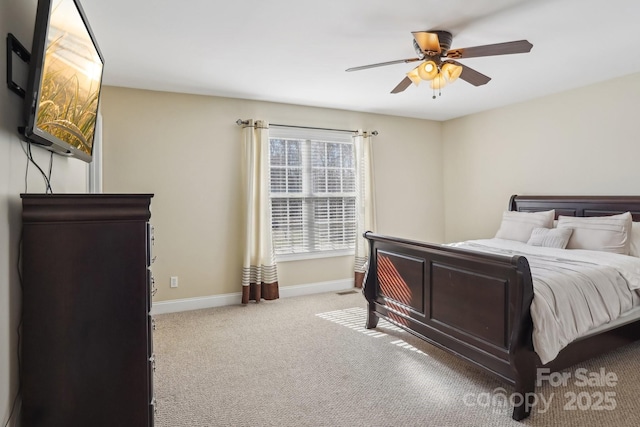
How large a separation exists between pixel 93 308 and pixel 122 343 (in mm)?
186

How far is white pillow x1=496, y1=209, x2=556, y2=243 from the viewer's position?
405 centimetres

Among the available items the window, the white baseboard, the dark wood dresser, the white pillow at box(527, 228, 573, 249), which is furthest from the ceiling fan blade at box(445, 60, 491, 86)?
the white baseboard

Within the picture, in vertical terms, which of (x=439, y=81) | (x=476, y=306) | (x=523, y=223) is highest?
(x=439, y=81)

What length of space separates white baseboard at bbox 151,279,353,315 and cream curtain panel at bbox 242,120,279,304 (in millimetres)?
218

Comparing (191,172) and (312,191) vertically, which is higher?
(191,172)

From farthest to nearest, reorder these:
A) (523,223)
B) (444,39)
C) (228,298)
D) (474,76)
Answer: (228,298) → (523,223) → (474,76) → (444,39)

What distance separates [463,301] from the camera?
2574 millimetres

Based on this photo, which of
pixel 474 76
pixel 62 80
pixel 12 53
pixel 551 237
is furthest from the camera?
pixel 551 237

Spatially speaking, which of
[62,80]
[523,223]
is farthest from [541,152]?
[62,80]

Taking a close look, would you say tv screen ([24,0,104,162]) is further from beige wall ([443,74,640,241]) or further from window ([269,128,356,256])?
beige wall ([443,74,640,241])

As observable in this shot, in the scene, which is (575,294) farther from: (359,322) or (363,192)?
(363,192)

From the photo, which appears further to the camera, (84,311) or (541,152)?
(541,152)

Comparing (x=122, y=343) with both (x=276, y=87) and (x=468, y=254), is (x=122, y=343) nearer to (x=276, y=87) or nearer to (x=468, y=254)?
(x=468, y=254)

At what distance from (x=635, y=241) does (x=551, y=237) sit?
25.8 inches
